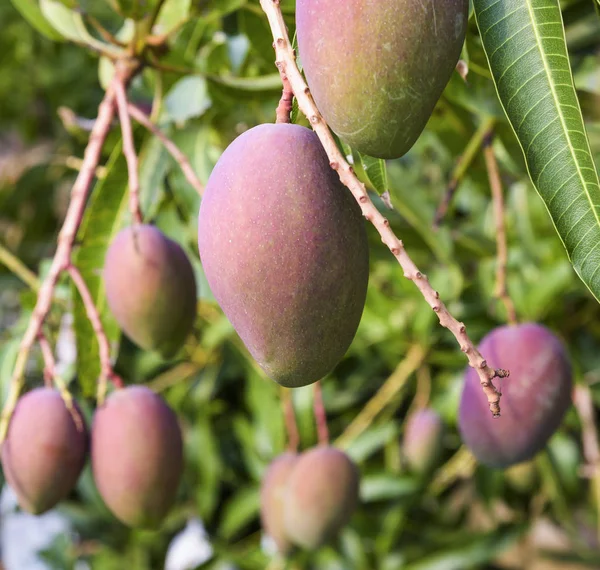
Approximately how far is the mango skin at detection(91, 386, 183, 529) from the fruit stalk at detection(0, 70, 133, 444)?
0.29 feet

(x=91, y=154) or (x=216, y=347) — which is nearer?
(x=91, y=154)

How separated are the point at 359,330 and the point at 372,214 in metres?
1.02

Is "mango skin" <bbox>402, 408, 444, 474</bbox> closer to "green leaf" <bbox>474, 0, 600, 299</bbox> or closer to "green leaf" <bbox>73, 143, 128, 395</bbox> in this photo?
"green leaf" <bbox>73, 143, 128, 395</bbox>

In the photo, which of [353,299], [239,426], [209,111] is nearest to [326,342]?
[353,299]

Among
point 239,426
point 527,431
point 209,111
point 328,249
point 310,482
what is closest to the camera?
point 328,249

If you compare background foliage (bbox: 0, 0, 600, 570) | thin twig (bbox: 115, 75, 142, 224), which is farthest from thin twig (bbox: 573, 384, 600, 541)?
thin twig (bbox: 115, 75, 142, 224)

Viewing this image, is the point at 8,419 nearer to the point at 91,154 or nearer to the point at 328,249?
the point at 91,154

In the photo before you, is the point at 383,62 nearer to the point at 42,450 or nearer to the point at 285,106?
the point at 285,106

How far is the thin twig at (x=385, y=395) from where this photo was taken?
1461 millimetres

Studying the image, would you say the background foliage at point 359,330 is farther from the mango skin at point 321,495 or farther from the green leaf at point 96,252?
the mango skin at point 321,495

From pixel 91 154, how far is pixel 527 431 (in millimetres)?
526

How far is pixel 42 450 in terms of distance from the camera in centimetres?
82

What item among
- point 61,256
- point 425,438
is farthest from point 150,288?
point 425,438

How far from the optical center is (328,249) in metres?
0.49
